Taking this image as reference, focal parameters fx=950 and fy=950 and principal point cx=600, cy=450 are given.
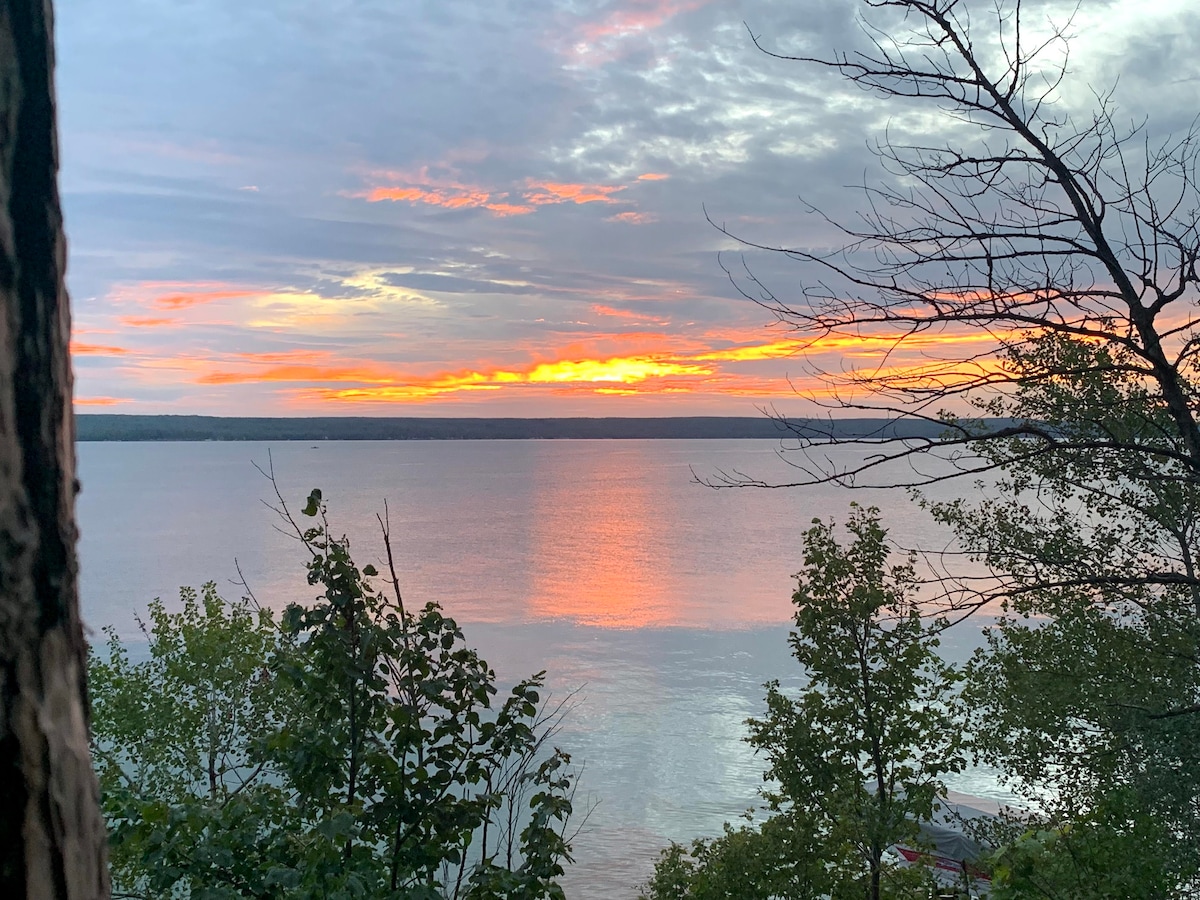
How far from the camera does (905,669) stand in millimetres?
16734

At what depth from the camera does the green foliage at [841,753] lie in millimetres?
15273

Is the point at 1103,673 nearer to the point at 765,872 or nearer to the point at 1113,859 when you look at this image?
the point at 1113,859

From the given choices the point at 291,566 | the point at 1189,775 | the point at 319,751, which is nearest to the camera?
the point at 319,751

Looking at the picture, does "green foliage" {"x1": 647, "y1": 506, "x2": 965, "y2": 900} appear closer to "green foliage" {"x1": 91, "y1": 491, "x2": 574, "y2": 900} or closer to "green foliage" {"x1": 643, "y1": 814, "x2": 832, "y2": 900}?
"green foliage" {"x1": 643, "y1": 814, "x2": 832, "y2": 900}

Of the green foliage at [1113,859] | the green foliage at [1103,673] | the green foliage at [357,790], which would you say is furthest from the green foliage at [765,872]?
the green foliage at [357,790]

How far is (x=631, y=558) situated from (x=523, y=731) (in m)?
94.0

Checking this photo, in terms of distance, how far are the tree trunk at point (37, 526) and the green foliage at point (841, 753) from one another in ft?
48.4

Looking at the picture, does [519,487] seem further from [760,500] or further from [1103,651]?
[1103,651]

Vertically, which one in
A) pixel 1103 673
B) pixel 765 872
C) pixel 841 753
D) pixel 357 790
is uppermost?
pixel 357 790

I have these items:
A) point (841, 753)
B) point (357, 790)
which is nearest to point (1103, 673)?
point (841, 753)

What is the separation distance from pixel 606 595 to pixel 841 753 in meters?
61.7

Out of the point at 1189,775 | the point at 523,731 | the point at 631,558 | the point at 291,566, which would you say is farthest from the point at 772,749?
the point at 631,558

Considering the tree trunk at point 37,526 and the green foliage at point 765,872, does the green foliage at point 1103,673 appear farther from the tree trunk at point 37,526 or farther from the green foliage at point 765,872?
the tree trunk at point 37,526

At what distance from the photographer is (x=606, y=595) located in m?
78.1
